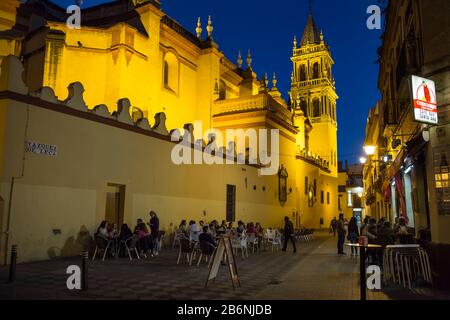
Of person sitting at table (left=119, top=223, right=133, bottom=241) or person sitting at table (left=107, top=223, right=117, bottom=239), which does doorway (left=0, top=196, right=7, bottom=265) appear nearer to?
person sitting at table (left=107, top=223, right=117, bottom=239)

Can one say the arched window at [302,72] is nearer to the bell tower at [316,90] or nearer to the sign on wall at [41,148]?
the bell tower at [316,90]

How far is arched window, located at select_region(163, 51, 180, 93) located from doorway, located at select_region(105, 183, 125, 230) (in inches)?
474

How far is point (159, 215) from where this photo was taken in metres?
16.3

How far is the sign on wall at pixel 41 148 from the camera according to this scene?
37.5 feet

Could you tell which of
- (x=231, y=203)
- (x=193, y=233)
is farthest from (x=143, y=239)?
(x=231, y=203)

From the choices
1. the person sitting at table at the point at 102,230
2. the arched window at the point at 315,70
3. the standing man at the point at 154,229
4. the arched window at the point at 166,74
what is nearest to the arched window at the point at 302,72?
the arched window at the point at 315,70

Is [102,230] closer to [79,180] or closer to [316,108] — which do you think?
[79,180]

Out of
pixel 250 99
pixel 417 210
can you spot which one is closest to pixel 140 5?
pixel 250 99

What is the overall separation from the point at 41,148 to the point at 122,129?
350 cm

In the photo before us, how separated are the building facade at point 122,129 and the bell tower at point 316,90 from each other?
1563cm

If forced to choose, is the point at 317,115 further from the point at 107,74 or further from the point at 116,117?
the point at 116,117

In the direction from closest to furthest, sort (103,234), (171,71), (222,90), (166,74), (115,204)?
(103,234)
(115,204)
(166,74)
(171,71)
(222,90)

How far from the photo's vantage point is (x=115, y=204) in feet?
48.2

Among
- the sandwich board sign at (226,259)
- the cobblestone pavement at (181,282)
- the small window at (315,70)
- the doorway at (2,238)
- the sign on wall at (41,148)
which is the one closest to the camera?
the cobblestone pavement at (181,282)
